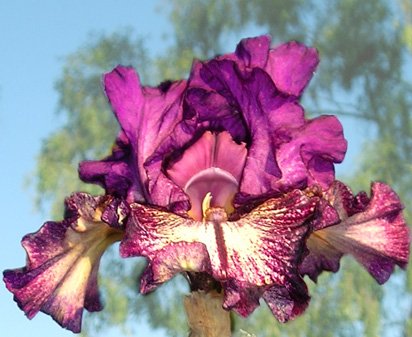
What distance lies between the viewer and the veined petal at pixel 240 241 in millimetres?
594

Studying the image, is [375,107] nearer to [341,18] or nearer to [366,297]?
[341,18]

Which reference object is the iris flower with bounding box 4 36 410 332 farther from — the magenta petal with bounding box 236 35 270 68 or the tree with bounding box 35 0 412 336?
the tree with bounding box 35 0 412 336

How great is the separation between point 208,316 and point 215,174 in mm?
117

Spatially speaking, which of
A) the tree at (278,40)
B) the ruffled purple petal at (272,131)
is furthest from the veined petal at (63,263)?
the tree at (278,40)

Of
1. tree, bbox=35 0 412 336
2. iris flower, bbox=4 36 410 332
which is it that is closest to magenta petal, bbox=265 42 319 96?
iris flower, bbox=4 36 410 332

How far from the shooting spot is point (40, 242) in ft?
2.28

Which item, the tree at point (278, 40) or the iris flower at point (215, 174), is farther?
the tree at point (278, 40)

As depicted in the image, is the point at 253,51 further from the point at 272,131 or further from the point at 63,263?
the point at 63,263

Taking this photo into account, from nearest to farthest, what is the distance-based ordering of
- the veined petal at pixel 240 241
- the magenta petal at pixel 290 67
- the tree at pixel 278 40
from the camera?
the veined petal at pixel 240 241, the magenta petal at pixel 290 67, the tree at pixel 278 40

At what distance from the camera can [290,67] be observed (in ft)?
Result: 2.29

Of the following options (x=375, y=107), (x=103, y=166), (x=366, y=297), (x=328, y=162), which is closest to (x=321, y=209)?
(x=328, y=162)

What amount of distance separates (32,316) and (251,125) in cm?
22

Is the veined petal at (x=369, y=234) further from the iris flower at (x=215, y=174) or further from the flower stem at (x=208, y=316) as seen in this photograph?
the flower stem at (x=208, y=316)

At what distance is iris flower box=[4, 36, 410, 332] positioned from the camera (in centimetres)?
67
